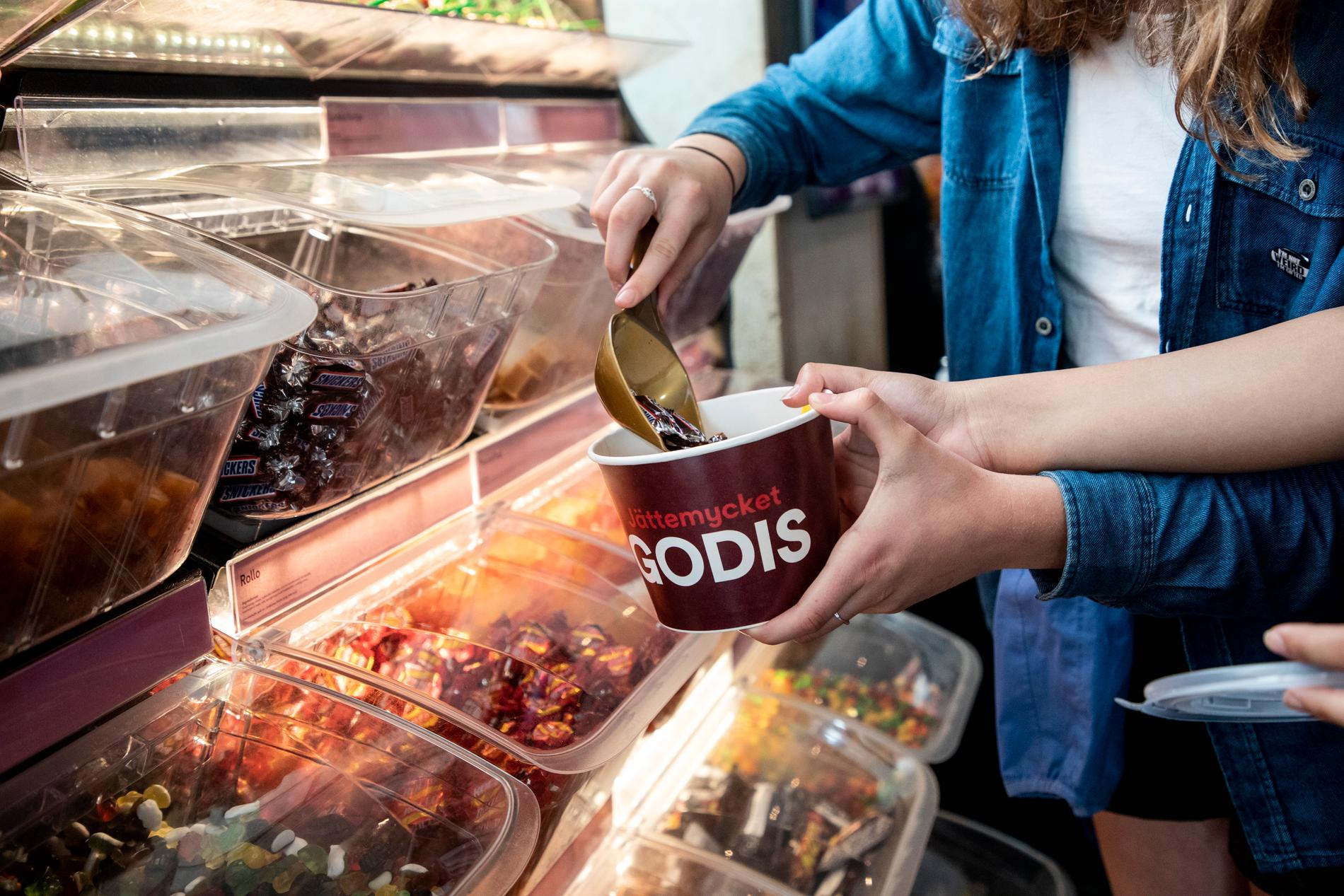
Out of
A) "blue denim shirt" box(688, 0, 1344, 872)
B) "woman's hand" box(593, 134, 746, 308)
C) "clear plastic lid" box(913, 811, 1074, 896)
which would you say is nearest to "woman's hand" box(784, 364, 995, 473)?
"blue denim shirt" box(688, 0, 1344, 872)

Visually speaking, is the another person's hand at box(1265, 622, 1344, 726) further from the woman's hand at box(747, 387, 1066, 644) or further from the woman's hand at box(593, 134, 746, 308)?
the woman's hand at box(593, 134, 746, 308)

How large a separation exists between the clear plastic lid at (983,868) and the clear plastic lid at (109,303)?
1.72 meters

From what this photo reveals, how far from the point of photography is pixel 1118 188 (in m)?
1.07

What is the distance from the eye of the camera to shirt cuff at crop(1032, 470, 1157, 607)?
86 centimetres

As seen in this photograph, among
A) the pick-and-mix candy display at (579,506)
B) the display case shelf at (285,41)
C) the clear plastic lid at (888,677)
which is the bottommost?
the clear plastic lid at (888,677)

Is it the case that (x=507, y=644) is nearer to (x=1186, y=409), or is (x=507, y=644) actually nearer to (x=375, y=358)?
(x=375, y=358)

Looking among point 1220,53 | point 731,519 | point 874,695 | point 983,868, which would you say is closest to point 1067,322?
point 1220,53

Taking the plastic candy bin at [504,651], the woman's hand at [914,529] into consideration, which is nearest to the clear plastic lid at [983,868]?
the plastic candy bin at [504,651]

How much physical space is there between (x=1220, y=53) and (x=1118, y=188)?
24cm

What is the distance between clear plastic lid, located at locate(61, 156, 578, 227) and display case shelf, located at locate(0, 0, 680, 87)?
0.14 metres

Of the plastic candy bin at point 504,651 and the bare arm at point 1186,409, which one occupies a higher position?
the bare arm at point 1186,409

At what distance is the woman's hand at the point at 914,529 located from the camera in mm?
800

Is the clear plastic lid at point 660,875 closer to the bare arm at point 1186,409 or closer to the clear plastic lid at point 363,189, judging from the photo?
the bare arm at point 1186,409

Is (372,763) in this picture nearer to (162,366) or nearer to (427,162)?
(162,366)
